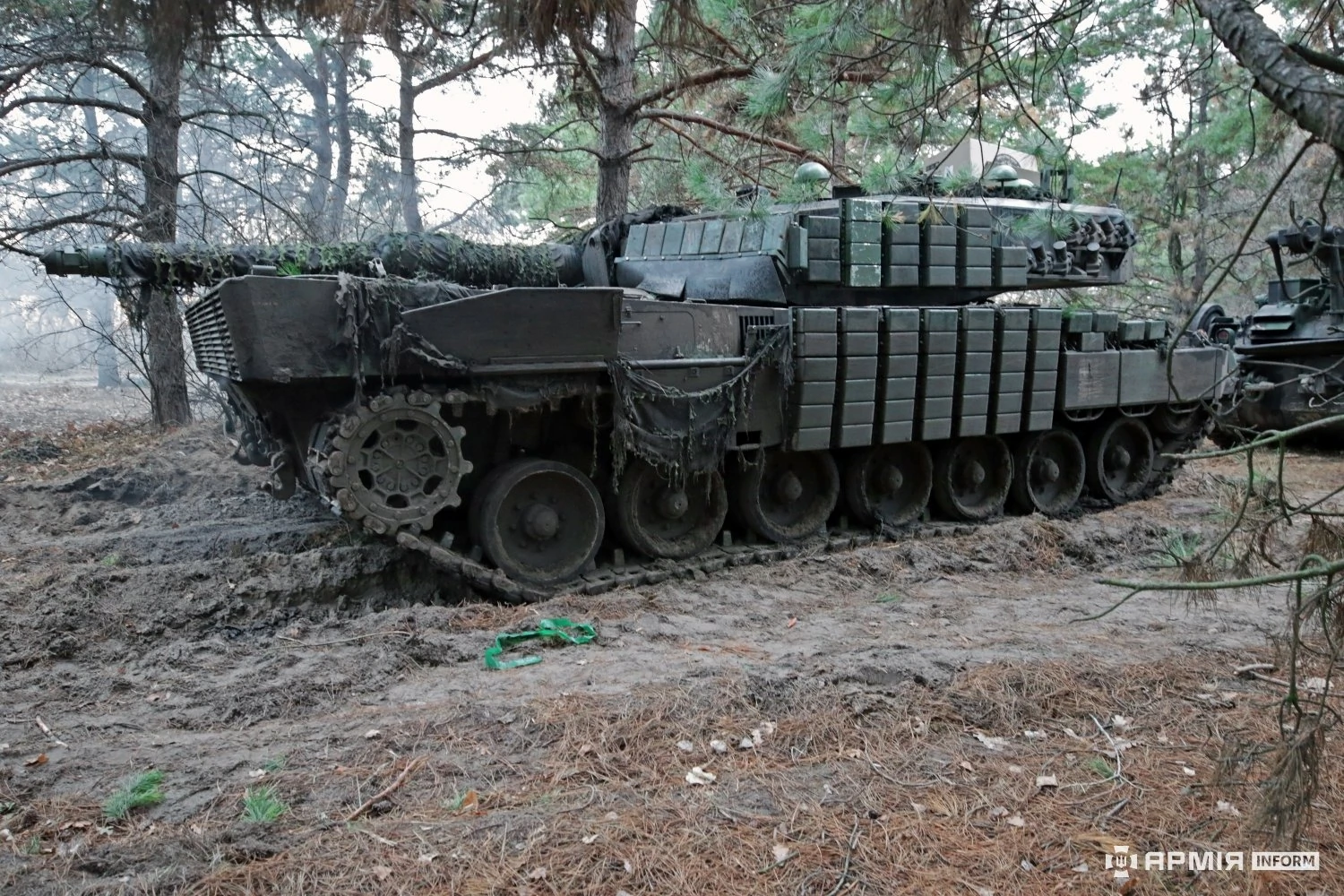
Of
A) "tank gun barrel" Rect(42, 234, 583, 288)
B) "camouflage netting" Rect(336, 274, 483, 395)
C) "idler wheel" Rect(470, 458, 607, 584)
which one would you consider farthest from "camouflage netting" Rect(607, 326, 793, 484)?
"tank gun barrel" Rect(42, 234, 583, 288)

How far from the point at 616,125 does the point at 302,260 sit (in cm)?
546

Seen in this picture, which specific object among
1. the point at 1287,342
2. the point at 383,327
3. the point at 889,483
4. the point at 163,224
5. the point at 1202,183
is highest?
the point at 163,224

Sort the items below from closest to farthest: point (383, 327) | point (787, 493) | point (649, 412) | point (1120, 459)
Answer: point (383, 327) → point (649, 412) → point (787, 493) → point (1120, 459)

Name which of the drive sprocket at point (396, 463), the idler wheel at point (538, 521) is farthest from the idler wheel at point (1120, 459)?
the drive sprocket at point (396, 463)

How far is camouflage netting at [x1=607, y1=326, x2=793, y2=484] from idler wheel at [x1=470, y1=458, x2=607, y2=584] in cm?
39

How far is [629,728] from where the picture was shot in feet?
14.7

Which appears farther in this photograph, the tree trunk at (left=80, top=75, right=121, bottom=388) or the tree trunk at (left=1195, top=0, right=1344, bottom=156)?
the tree trunk at (left=80, top=75, right=121, bottom=388)

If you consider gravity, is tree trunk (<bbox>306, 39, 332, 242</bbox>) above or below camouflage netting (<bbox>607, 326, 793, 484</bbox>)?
above

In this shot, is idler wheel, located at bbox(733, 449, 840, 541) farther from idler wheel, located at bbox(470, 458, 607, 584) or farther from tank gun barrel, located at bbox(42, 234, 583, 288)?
tank gun barrel, located at bbox(42, 234, 583, 288)

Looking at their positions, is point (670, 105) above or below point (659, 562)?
above

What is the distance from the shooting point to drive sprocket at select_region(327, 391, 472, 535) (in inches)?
256

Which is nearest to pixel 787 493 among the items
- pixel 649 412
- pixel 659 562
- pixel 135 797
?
pixel 659 562

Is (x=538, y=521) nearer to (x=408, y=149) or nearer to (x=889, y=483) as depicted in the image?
(x=889, y=483)

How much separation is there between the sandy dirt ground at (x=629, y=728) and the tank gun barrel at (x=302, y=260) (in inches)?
77.3
